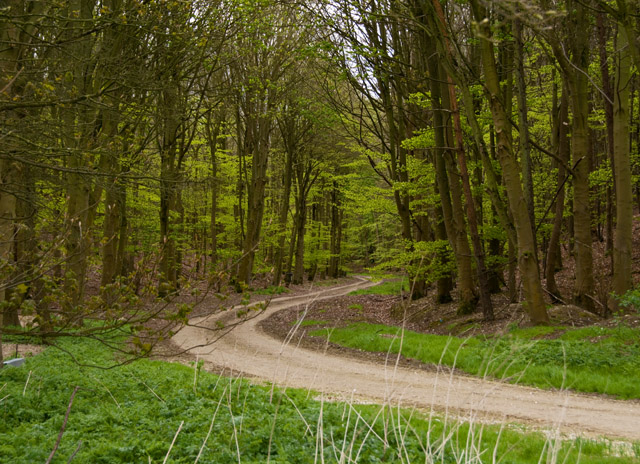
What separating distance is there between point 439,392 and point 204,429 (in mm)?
4733

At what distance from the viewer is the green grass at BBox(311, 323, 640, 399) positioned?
8.23 meters

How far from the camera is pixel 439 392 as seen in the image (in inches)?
319

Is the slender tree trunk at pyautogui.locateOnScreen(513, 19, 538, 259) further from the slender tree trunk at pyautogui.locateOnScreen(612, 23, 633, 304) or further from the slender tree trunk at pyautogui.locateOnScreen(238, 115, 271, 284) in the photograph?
the slender tree trunk at pyautogui.locateOnScreen(238, 115, 271, 284)

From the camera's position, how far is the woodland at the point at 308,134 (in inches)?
209

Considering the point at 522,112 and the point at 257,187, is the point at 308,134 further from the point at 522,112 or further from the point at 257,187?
the point at 522,112

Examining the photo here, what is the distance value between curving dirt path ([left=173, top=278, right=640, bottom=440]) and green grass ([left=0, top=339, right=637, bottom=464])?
0.34m

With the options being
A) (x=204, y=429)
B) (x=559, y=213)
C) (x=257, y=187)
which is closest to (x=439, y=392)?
(x=204, y=429)

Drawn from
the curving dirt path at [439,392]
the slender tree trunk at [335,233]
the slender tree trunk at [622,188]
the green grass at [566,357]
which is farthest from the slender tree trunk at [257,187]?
the slender tree trunk at [622,188]

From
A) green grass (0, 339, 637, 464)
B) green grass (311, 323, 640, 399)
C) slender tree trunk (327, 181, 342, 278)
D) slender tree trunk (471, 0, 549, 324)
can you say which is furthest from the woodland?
slender tree trunk (327, 181, 342, 278)

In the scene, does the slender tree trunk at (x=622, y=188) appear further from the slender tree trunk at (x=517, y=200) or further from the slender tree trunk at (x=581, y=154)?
the slender tree trunk at (x=517, y=200)

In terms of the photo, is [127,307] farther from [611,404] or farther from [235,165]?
[235,165]

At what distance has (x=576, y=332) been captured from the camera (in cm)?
1063

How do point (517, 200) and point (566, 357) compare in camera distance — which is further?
point (517, 200)

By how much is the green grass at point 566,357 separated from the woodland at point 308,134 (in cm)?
117
